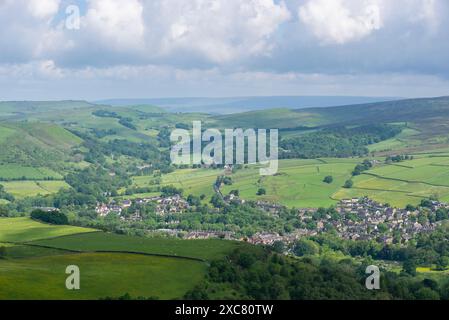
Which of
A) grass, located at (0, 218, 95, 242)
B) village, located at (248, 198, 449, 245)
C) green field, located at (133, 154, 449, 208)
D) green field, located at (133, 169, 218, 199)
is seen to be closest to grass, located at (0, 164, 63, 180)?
green field, located at (133, 169, 218, 199)

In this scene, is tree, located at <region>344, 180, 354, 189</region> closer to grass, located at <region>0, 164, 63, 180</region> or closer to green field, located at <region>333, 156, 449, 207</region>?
green field, located at <region>333, 156, 449, 207</region>

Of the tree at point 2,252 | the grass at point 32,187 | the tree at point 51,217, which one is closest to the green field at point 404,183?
the tree at point 51,217

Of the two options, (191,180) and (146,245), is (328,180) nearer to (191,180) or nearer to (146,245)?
(191,180)

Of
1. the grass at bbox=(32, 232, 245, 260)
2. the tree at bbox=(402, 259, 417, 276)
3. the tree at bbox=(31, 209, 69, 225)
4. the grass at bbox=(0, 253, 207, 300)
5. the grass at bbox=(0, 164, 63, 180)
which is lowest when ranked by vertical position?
the grass at bbox=(0, 164, 63, 180)

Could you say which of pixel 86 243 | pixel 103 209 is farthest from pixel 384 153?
pixel 86 243
